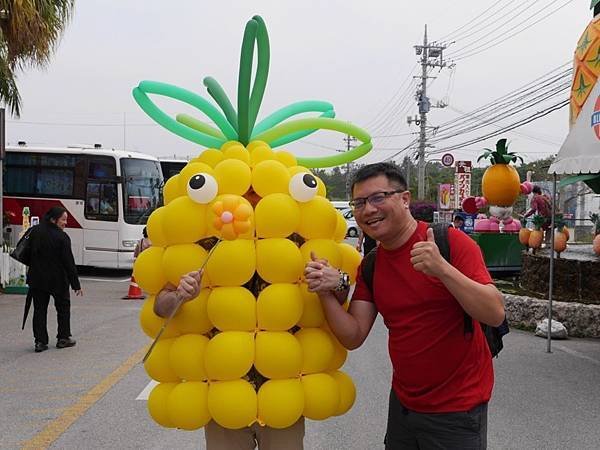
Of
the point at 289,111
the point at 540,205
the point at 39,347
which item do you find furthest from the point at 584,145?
the point at 39,347

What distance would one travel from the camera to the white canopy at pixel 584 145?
20.2 feet

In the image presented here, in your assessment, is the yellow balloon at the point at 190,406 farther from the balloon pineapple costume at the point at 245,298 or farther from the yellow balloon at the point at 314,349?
the yellow balloon at the point at 314,349

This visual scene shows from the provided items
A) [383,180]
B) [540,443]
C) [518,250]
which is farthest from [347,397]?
[518,250]

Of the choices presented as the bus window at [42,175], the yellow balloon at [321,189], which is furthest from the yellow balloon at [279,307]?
the bus window at [42,175]

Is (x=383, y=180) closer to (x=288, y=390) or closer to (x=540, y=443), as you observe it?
(x=288, y=390)

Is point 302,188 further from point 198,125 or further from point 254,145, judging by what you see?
point 198,125

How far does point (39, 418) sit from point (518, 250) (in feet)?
35.5

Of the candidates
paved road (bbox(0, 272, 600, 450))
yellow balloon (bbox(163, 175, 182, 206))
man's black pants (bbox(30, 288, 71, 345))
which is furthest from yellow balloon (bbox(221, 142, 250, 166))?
man's black pants (bbox(30, 288, 71, 345))

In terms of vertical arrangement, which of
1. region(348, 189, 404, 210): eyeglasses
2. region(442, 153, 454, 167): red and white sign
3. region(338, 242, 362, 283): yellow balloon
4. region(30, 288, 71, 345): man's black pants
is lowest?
region(30, 288, 71, 345): man's black pants

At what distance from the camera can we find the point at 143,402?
16.9 ft

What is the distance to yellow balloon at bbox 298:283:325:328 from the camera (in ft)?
7.87

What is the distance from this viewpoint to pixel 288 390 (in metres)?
2.37

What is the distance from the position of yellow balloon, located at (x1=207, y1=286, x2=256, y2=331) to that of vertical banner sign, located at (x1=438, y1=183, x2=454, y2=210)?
21806 millimetres

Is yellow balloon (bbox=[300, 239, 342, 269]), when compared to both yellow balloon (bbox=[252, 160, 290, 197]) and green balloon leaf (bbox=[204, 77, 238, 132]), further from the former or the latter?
green balloon leaf (bbox=[204, 77, 238, 132])
